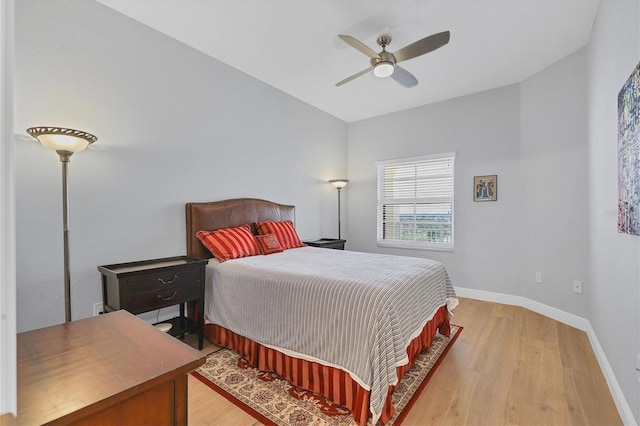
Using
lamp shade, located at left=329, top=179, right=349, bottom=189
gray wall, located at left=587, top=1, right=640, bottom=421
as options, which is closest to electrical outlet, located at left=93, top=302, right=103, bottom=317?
lamp shade, located at left=329, top=179, right=349, bottom=189

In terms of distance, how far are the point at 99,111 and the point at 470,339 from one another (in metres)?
3.83

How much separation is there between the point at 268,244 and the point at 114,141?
1.67 metres

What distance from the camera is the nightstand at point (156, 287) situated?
6.75ft

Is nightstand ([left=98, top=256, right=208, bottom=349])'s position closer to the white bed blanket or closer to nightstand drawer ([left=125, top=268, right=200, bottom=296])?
nightstand drawer ([left=125, top=268, right=200, bottom=296])

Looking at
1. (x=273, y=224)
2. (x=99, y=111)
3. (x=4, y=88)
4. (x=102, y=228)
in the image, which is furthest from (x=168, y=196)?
(x=4, y=88)

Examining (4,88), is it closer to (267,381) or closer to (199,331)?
(267,381)

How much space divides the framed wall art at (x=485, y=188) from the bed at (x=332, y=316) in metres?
1.85

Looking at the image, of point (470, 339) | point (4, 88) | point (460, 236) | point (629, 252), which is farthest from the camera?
point (460, 236)

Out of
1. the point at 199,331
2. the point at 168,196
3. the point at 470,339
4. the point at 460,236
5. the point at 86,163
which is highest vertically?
the point at 86,163

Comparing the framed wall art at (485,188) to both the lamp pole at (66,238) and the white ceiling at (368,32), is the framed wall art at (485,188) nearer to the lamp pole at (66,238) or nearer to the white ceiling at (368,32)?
the white ceiling at (368,32)

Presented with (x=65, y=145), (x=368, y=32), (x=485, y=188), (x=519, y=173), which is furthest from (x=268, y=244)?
(x=519, y=173)

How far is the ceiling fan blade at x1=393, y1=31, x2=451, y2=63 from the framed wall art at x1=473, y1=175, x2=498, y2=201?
224 centimetres

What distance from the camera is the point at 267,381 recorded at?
2061 mm

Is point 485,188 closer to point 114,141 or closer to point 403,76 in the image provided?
point 403,76
